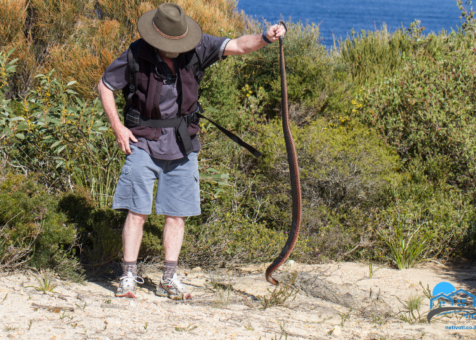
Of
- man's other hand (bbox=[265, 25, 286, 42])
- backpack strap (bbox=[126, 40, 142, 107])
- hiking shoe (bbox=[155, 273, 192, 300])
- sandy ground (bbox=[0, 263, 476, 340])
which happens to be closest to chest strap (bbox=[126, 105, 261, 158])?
backpack strap (bbox=[126, 40, 142, 107])

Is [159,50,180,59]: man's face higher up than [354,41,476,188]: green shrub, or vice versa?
[354,41,476,188]: green shrub

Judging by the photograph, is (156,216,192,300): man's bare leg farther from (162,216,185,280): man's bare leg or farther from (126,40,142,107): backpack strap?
(126,40,142,107): backpack strap

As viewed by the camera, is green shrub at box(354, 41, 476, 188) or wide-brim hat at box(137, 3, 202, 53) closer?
wide-brim hat at box(137, 3, 202, 53)

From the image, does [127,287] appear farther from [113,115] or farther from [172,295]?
[113,115]

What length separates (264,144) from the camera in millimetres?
5012

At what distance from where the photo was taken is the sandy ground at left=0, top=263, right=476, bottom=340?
8.38 feet

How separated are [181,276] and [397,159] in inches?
127

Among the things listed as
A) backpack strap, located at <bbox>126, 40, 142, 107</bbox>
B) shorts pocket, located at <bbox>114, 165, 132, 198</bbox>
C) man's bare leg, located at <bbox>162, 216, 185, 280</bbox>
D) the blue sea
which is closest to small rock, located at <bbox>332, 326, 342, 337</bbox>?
man's bare leg, located at <bbox>162, 216, 185, 280</bbox>

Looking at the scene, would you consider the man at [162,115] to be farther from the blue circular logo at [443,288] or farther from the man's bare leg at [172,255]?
the blue circular logo at [443,288]

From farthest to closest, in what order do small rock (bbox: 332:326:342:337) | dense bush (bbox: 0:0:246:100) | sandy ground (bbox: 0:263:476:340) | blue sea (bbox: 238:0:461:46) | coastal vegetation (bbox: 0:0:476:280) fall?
1. blue sea (bbox: 238:0:461:46)
2. dense bush (bbox: 0:0:246:100)
3. coastal vegetation (bbox: 0:0:476:280)
4. small rock (bbox: 332:326:342:337)
5. sandy ground (bbox: 0:263:476:340)

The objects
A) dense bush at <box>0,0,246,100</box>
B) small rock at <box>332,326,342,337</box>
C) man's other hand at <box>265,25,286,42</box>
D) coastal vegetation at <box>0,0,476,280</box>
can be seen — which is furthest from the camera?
dense bush at <box>0,0,246,100</box>

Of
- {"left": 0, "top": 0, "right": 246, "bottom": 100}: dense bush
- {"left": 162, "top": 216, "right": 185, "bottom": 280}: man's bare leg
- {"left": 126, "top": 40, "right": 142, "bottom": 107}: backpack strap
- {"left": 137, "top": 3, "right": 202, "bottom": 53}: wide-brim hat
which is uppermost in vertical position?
{"left": 0, "top": 0, "right": 246, "bottom": 100}: dense bush

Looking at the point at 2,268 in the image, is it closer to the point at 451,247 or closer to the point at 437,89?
the point at 451,247

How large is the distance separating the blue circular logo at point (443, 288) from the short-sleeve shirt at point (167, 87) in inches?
94.4
